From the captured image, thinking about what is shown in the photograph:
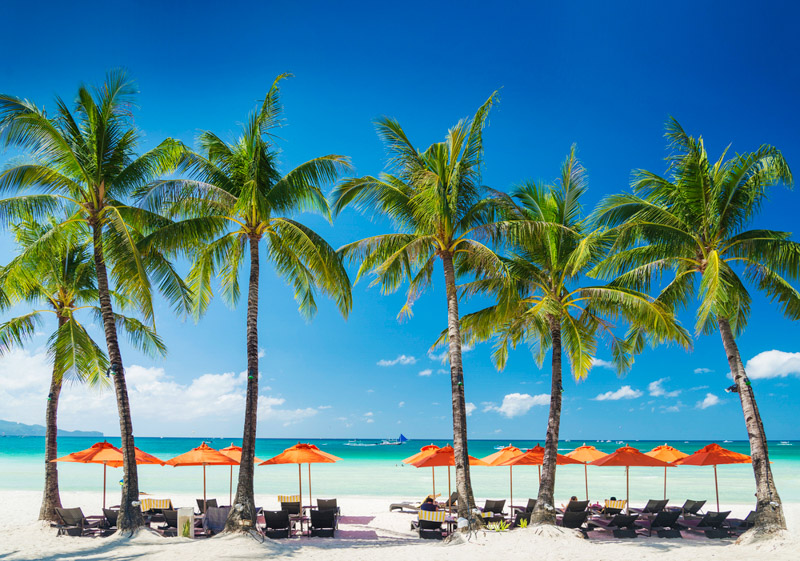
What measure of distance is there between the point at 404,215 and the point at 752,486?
91.1ft

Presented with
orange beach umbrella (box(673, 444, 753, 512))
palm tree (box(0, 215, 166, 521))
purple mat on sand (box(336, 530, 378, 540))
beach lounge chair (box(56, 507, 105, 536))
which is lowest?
purple mat on sand (box(336, 530, 378, 540))

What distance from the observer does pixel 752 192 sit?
13031mm

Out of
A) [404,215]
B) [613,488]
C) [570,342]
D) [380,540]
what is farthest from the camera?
[613,488]

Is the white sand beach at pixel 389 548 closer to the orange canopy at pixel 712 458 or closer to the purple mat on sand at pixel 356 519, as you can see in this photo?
the purple mat on sand at pixel 356 519

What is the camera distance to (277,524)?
40.5 ft

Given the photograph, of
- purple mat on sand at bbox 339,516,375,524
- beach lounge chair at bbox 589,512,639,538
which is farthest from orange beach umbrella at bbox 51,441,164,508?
beach lounge chair at bbox 589,512,639,538

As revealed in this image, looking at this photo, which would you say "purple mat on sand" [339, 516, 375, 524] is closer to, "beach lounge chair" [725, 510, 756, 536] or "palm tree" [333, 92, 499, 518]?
"palm tree" [333, 92, 499, 518]

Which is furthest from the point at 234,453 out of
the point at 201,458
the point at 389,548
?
the point at 389,548

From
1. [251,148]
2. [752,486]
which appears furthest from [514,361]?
[251,148]

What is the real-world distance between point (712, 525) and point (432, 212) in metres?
9.41

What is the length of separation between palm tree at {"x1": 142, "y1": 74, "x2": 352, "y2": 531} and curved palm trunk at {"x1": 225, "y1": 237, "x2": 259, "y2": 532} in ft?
0.07

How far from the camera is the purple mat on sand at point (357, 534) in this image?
1328 centimetres

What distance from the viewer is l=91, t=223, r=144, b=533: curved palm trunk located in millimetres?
12055

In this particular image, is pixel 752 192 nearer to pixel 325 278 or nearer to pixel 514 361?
pixel 325 278
